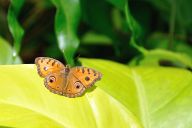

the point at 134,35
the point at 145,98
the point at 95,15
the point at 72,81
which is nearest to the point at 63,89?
the point at 72,81

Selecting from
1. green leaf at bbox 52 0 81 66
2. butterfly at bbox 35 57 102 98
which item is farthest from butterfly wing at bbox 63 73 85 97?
green leaf at bbox 52 0 81 66

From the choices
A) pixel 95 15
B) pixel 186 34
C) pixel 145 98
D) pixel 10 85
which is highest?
pixel 10 85

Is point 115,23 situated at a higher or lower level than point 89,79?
lower

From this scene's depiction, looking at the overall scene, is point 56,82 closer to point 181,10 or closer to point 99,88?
point 99,88

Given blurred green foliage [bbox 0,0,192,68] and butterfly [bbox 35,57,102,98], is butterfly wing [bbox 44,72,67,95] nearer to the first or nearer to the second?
butterfly [bbox 35,57,102,98]

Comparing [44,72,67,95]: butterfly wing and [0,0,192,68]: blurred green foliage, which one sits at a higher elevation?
[44,72,67,95]: butterfly wing

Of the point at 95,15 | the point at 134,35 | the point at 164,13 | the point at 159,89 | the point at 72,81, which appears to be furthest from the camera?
the point at 164,13

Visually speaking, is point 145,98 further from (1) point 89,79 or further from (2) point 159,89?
(1) point 89,79
